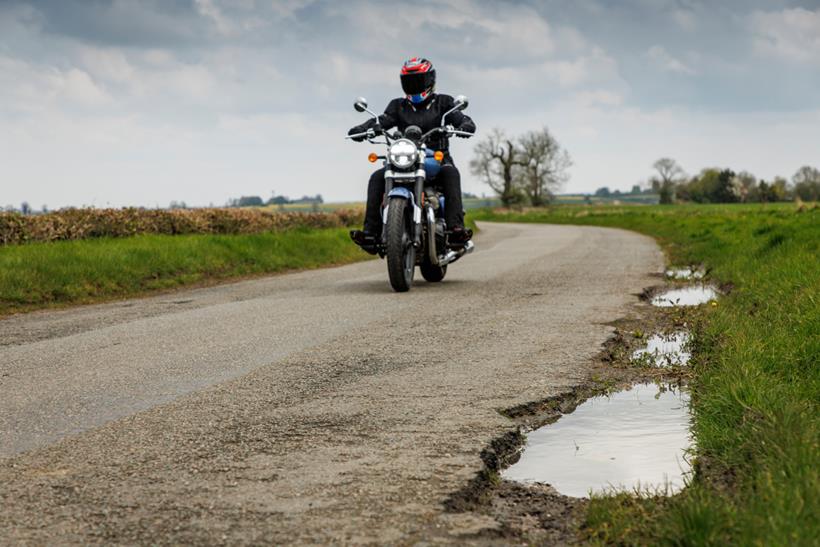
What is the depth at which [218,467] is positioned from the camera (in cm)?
364

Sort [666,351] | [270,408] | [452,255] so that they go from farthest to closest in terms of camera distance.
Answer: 1. [452,255]
2. [666,351]
3. [270,408]

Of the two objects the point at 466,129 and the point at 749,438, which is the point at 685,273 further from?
the point at 749,438

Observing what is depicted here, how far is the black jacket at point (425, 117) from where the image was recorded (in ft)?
35.6

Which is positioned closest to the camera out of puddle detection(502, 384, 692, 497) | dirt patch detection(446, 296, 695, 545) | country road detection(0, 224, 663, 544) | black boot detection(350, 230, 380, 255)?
dirt patch detection(446, 296, 695, 545)

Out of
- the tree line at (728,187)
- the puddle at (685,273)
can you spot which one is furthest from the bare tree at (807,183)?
the puddle at (685,273)

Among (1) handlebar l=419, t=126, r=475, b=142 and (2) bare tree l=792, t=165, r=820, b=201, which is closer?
(1) handlebar l=419, t=126, r=475, b=142

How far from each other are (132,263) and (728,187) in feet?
302

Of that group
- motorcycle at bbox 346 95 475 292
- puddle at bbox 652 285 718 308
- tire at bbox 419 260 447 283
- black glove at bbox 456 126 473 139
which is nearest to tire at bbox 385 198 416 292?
motorcycle at bbox 346 95 475 292

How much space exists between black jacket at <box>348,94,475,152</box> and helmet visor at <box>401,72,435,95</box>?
0.16 meters

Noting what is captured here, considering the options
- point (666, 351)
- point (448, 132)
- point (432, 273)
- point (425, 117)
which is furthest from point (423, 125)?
point (666, 351)

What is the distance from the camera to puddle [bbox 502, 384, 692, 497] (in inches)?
139

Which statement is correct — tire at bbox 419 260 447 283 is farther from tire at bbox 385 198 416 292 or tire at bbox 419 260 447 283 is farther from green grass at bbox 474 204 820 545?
green grass at bbox 474 204 820 545

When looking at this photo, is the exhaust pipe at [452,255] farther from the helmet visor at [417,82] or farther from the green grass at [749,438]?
the green grass at [749,438]

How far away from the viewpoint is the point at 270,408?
4.69 meters
